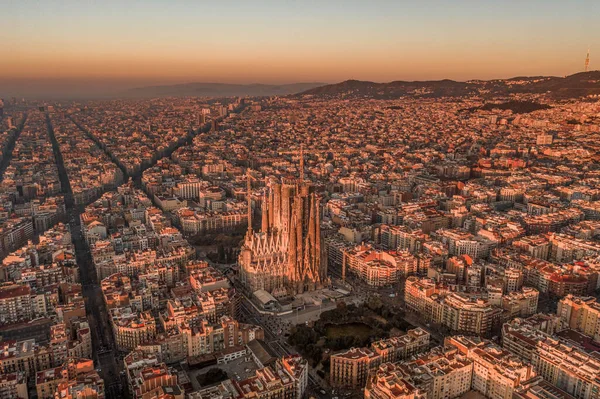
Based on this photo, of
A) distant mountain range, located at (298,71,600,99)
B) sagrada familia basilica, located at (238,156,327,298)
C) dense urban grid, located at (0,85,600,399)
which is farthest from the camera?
distant mountain range, located at (298,71,600,99)

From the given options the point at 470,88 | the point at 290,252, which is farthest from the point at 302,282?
the point at 470,88

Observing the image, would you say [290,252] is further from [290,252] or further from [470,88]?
[470,88]

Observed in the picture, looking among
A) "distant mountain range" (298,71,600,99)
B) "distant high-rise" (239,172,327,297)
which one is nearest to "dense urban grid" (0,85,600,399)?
"distant high-rise" (239,172,327,297)

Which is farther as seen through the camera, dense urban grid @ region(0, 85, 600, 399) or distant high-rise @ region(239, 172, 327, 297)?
distant high-rise @ region(239, 172, 327, 297)

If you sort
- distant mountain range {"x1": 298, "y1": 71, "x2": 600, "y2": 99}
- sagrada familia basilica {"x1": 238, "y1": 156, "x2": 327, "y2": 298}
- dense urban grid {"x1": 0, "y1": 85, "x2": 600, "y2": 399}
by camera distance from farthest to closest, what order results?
1. distant mountain range {"x1": 298, "y1": 71, "x2": 600, "y2": 99}
2. sagrada familia basilica {"x1": 238, "y1": 156, "x2": 327, "y2": 298}
3. dense urban grid {"x1": 0, "y1": 85, "x2": 600, "y2": 399}

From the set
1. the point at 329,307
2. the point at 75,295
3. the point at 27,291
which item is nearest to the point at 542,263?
the point at 329,307

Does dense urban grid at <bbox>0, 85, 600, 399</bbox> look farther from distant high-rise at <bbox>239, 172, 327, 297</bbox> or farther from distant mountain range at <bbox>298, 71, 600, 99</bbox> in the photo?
distant mountain range at <bbox>298, 71, 600, 99</bbox>
